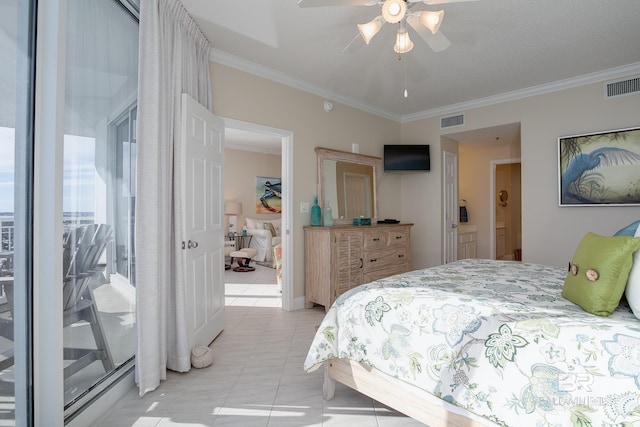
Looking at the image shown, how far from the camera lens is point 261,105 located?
355 centimetres

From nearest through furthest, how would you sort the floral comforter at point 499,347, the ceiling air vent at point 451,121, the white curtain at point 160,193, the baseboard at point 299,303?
the floral comforter at point 499,347
the white curtain at point 160,193
the baseboard at point 299,303
the ceiling air vent at point 451,121

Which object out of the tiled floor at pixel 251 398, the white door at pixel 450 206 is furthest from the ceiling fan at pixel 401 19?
the white door at pixel 450 206

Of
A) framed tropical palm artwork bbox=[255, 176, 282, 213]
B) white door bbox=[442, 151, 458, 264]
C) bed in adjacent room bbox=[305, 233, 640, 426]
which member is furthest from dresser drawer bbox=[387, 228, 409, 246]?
framed tropical palm artwork bbox=[255, 176, 282, 213]

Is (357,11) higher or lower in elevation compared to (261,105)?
higher

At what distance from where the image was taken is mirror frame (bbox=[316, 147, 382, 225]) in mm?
4094

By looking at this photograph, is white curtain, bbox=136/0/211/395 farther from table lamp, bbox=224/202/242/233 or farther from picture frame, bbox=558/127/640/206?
table lamp, bbox=224/202/242/233

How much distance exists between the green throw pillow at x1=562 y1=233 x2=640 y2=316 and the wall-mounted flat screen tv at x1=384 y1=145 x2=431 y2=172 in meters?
3.52

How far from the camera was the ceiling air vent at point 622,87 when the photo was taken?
344 cm

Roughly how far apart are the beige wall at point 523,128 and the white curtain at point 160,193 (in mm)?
807

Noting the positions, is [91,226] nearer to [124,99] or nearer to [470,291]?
[124,99]

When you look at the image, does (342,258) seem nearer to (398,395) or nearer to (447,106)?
(398,395)

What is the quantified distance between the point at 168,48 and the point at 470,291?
252 centimetres

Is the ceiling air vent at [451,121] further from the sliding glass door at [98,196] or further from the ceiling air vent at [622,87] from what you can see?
the sliding glass door at [98,196]

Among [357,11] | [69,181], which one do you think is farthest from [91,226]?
[357,11]
